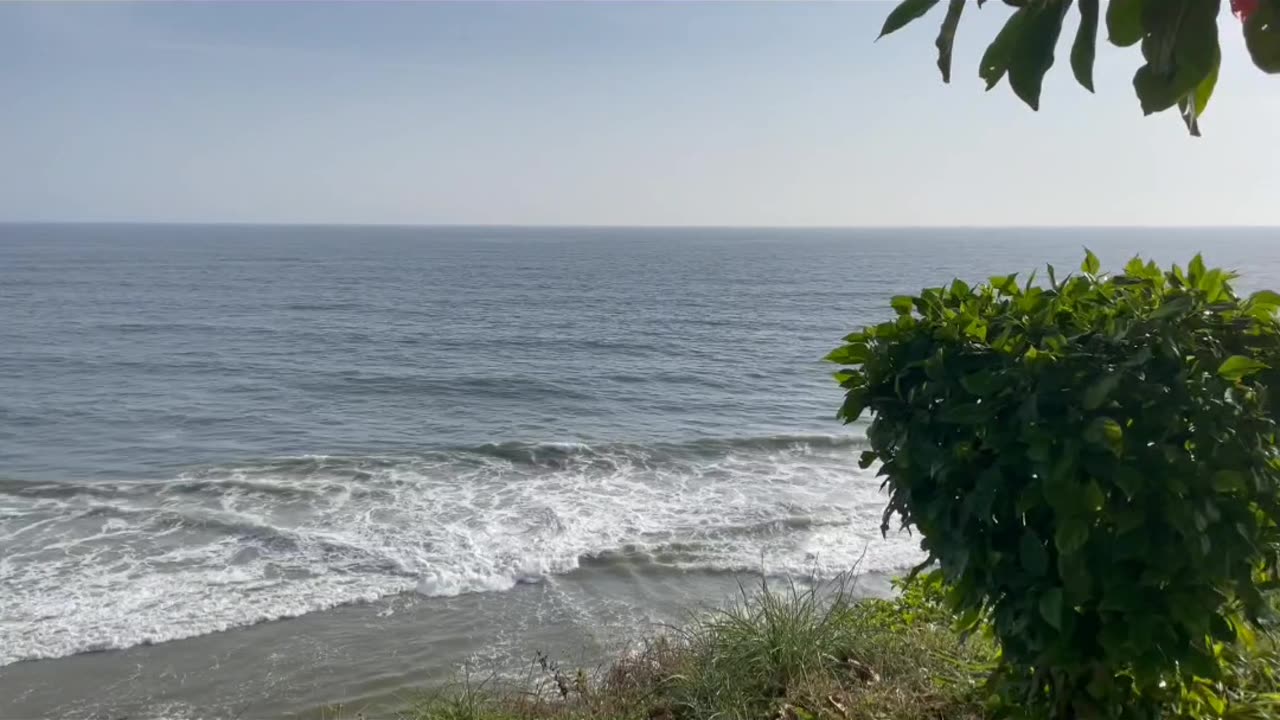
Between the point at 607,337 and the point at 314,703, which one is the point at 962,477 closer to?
the point at 314,703

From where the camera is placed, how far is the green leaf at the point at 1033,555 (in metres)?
3.15

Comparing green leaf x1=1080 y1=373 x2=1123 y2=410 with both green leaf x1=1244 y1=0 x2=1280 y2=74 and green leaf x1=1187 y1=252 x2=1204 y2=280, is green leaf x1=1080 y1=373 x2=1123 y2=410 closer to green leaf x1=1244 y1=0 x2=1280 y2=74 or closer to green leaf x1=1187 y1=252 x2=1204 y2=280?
green leaf x1=1187 y1=252 x2=1204 y2=280

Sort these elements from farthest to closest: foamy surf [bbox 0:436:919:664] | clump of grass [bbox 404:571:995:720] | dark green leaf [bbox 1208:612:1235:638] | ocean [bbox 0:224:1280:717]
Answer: foamy surf [bbox 0:436:919:664] < ocean [bbox 0:224:1280:717] < clump of grass [bbox 404:571:995:720] < dark green leaf [bbox 1208:612:1235:638]

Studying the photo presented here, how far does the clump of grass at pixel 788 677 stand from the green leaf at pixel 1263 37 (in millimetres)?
3681

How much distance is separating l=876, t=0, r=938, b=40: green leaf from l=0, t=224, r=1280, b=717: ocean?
2.82 m

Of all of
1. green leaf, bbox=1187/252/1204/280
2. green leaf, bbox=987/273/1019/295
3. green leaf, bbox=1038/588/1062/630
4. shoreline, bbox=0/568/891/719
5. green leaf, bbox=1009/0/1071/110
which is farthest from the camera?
shoreline, bbox=0/568/891/719

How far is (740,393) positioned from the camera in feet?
85.5

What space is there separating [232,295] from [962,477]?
59.0 meters

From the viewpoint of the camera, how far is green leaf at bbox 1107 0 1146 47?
1.46 m

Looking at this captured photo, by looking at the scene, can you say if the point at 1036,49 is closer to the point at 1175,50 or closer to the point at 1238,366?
the point at 1175,50

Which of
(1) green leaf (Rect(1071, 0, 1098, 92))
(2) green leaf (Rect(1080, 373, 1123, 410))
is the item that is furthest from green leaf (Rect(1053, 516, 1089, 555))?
(1) green leaf (Rect(1071, 0, 1098, 92))

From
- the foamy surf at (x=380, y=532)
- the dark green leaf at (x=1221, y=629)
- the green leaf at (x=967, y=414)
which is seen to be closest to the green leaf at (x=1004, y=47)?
the green leaf at (x=967, y=414)

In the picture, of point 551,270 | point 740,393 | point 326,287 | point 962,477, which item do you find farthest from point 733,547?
point 551,270

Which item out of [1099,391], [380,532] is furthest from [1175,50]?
[380,532]
